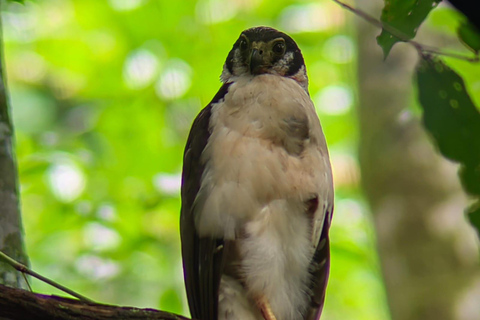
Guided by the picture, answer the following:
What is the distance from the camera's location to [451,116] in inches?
85.6

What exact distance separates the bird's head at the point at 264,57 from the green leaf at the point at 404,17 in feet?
5.46

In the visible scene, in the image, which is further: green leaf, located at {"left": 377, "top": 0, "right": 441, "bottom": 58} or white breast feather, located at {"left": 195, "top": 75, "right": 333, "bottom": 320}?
white breast feather, located at {"left": 195, "top": 75, "right": 333, "bottom": 320}

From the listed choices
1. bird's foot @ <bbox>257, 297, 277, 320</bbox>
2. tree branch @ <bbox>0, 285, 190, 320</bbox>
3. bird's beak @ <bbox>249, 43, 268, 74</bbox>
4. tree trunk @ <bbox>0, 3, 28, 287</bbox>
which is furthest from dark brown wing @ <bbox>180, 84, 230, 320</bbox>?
tree branch @ <bbox>0, 285, 190, 320</bbox>

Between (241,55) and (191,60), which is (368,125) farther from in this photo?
(241,55)

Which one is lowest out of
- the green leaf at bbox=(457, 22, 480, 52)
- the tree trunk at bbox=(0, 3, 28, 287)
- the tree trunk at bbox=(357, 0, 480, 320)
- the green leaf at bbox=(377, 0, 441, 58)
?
the tree trunk at bbox=(357, 0, 480, 320)

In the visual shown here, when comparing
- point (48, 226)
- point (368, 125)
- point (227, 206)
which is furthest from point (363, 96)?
point (227, 206)

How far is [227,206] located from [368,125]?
329 cm

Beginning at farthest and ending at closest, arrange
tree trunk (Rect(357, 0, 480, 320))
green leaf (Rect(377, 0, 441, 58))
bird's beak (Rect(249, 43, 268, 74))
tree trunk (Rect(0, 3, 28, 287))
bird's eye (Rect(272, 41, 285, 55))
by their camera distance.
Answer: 1. tree trunk (Rect(357, 0, 480, 320))
2. bird's eye (Rect(272, 41, 285, 55))
3. bird's beak (Rect(249, 43, 268, 74))
4. tree trunk (Rect(0, 3, 28, 287))
5. green leaf (Rect(377, 0, 441, 58))

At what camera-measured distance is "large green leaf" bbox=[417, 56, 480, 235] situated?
2125 mm

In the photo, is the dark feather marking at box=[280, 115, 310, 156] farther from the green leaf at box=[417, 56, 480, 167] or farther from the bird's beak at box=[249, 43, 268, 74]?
the green leaf at box=[417, 56, 480, 167]

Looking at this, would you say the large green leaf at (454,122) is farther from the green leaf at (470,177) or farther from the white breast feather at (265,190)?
the white breast feather at (265,190)

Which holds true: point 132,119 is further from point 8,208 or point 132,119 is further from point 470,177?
point 470,177

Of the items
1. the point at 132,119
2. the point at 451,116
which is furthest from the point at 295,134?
the point at 132,119

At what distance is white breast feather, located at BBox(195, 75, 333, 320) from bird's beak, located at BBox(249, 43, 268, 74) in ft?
1.19
